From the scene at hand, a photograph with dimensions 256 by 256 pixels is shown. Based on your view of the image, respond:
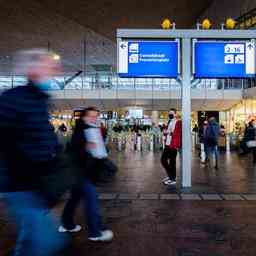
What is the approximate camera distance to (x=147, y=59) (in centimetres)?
975

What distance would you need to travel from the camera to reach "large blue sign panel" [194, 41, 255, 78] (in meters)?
9.75

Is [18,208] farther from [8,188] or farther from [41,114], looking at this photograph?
[41,114]

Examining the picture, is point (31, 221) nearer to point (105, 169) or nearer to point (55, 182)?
point (55, 182)

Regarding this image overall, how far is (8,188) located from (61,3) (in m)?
23.3

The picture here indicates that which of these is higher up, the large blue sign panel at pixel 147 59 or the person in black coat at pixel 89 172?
the large blue sign panel at pixel 147 59

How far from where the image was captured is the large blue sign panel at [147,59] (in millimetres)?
9719

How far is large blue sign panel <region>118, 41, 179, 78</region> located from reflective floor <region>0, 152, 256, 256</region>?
2.36 metres

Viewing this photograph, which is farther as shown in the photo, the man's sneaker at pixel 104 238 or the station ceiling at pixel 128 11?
the station ceiling at pixel 128 11

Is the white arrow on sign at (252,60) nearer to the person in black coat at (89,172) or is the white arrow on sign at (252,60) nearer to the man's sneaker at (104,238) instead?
the person in black coat at (89,172)

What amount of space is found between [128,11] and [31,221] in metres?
24.1

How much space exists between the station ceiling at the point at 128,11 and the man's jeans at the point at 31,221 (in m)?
22.0

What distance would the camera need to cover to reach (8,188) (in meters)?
3.14

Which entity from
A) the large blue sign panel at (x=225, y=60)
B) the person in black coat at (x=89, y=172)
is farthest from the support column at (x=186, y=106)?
the person in black coat at (x=89, y=172)

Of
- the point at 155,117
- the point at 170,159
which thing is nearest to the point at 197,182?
the point at 170,159
